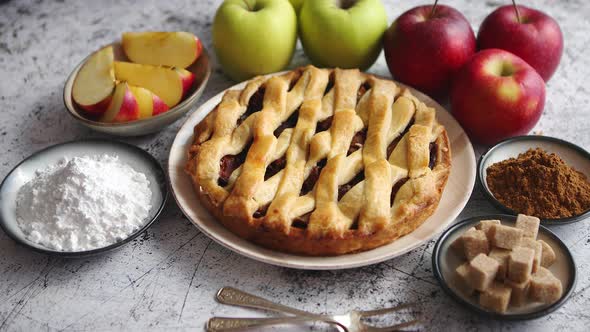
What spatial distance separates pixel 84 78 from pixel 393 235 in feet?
3.37

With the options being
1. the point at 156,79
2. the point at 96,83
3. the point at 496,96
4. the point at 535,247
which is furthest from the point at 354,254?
the point at 96,83

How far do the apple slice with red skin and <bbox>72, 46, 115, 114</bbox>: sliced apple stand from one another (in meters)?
0.04

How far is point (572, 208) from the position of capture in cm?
130

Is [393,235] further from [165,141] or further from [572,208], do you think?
[165,141]

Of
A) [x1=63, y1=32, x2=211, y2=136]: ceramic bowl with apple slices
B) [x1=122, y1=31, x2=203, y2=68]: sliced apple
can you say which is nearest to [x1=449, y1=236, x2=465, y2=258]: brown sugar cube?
[x1=63, y1=32, x2=211, y2=136]: ceramic bowl with apple slices

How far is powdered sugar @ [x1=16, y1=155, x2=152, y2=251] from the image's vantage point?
128cm

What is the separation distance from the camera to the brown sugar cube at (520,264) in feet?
3.51

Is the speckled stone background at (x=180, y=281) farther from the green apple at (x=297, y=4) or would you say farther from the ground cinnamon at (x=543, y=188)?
the green apple at (x=297, y=4)

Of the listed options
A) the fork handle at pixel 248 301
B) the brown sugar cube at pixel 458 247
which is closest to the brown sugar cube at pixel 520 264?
the brown sugar cube at pixel 458 247

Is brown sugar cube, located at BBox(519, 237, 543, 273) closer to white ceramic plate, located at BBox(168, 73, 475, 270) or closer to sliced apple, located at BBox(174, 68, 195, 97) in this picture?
white ceramic plate, located at BBox(168, 73, 475, 270)

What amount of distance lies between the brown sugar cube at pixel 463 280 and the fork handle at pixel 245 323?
0.98 ft

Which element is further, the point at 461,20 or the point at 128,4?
the point at 128,4

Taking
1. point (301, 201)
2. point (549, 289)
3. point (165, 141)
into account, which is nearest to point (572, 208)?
point (549, 289)

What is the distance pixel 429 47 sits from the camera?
1.62 metres
